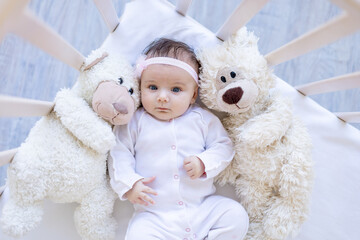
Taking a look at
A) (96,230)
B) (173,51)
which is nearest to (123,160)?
(96,230)

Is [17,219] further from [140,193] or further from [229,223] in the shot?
[229,223]

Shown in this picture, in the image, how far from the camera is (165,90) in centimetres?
94

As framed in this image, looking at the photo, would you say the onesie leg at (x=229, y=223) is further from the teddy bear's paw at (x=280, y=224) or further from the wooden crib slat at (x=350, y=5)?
the wooden crib slat at (x=350, y=5)

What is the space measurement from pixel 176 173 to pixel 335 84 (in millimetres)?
473

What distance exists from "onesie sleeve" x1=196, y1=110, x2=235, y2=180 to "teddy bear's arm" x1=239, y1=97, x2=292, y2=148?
0.20 feet

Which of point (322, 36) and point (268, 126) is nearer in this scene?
point (322, 36)

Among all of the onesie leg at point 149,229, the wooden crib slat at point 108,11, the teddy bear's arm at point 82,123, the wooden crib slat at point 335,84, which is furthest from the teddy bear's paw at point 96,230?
the wooden crib slat at point 335,84

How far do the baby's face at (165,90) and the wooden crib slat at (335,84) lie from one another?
0.35m

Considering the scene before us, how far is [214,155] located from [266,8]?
70 centimetres

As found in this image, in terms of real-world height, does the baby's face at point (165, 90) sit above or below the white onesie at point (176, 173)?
above

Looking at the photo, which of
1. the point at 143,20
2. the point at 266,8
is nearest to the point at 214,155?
the point at 143,20

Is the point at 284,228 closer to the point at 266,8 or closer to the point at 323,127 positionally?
the point at 323,127

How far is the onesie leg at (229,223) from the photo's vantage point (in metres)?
0.95

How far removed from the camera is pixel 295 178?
95cm
